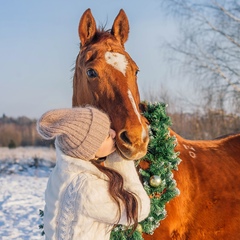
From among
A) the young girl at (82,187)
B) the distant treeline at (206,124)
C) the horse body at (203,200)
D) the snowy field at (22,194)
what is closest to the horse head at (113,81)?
the young girl at (82,187)

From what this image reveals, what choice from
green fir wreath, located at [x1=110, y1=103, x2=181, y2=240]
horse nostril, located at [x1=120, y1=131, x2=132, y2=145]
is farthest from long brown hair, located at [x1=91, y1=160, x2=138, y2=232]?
green fir wreath, located at [x1=110, y1=103, x2=181, y2=240]

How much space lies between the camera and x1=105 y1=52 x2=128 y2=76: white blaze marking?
2494 millimetres

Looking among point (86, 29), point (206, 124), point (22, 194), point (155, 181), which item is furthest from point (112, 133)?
point (206, 124)

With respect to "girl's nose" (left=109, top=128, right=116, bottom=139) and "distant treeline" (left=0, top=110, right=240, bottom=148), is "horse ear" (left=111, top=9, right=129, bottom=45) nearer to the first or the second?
"girl's nose" (left=109, top=128, right=116, bottom=139)

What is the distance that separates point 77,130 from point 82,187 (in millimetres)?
252

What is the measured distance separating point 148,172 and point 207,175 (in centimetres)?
54

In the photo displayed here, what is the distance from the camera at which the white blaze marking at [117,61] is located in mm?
2494

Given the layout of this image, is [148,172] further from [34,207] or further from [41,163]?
[41,163]

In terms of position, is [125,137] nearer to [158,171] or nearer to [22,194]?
Result: [158,171]

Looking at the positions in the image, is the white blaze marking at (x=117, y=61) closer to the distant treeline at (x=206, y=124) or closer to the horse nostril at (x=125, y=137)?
the horse nostril at (x=125, y=137)

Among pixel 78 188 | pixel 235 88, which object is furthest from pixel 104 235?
pixel 235 88

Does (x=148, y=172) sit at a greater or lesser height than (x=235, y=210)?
greater

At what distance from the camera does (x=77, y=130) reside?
1.93 meters

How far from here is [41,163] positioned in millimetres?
20922
